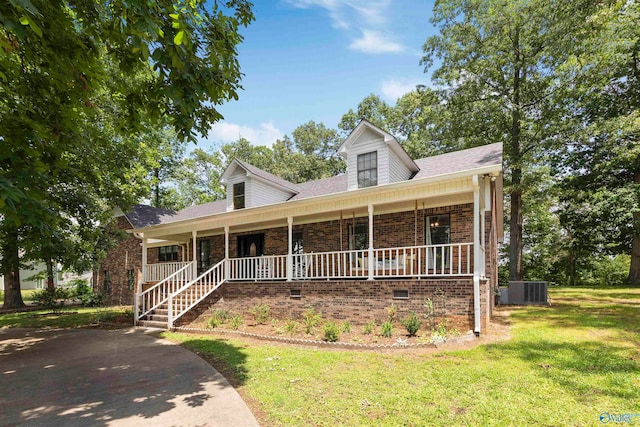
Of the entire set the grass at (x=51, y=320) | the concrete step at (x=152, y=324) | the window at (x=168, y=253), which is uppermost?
the window at (x=168, y=253)

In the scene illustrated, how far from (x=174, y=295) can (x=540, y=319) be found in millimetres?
11113

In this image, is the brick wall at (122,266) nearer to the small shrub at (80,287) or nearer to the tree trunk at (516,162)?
the small shrub at (80,287)

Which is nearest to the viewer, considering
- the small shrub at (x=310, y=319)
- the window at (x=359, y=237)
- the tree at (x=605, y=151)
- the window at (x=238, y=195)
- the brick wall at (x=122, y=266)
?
the small shrub at (x=310, y=319)

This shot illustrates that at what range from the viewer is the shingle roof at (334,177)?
36.4 ft

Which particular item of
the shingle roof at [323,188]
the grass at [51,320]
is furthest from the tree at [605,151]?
the grass at [51,320]

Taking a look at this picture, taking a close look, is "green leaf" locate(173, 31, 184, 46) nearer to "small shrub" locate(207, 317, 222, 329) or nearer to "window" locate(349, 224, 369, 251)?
"small shrub" locate(207, 317, 222, 329)

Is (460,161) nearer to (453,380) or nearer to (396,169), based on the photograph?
(396,169)

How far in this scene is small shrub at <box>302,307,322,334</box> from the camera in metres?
9.01

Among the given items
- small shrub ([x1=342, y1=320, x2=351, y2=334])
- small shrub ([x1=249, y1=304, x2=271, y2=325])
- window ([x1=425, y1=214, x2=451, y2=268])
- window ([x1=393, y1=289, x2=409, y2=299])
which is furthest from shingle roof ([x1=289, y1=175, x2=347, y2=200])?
small shrub ([x1=342, y1=320, x2=351, y2=334])

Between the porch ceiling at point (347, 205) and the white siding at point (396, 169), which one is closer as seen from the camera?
the porch ceiling at point (347, 205)

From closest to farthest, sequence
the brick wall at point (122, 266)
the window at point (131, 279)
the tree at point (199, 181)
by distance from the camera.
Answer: the window at point (131, 279), the brick wall at point (122, 266), the tree at point (199, 181)

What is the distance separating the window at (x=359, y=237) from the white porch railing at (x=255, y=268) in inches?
103

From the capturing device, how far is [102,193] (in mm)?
11312

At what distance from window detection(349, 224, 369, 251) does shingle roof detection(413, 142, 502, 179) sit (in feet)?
8.70
